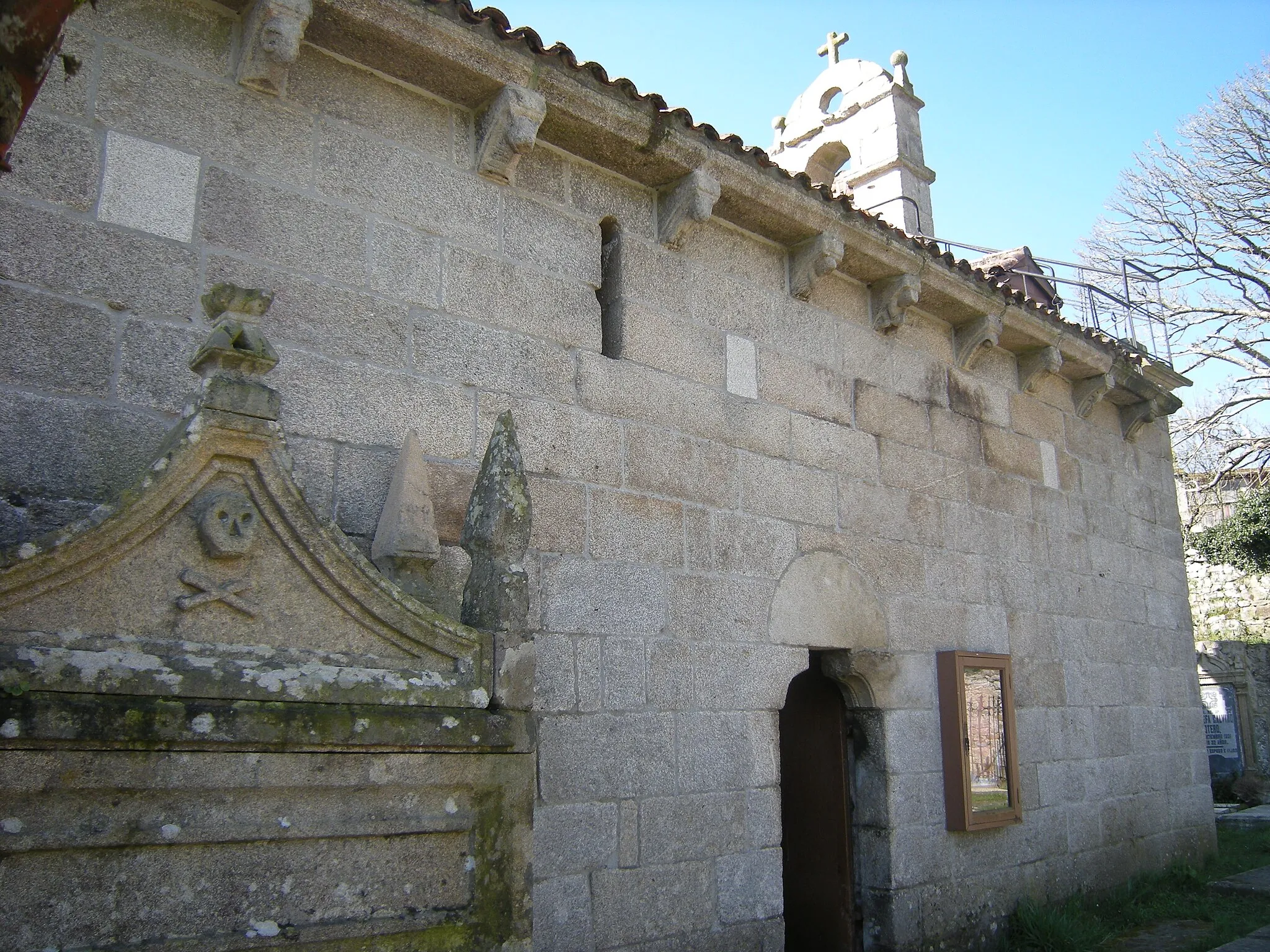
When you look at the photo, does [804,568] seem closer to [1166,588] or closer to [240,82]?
[240,82]

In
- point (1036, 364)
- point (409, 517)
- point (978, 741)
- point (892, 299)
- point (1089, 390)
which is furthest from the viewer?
point (1089, 390)

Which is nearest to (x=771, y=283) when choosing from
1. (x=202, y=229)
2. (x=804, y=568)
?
(x=804, y=568)

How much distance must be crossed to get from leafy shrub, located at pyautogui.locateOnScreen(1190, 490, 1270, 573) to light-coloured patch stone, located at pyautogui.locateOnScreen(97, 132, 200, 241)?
13.7 metres

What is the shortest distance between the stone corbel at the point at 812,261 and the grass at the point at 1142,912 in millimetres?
3616

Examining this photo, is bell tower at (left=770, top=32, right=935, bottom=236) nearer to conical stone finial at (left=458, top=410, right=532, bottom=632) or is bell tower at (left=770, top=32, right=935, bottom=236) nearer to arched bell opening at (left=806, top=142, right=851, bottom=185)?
arched bell opening at (left=806, top=142, right=851, bottom=185)

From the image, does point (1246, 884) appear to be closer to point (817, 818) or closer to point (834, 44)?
point (817, 818)

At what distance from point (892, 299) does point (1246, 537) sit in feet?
33.2

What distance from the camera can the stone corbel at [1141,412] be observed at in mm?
7621

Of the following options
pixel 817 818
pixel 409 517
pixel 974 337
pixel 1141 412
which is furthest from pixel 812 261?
pixel 1141 412

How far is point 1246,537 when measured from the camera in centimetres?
1295

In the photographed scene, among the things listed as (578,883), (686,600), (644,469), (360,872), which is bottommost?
(578,883)

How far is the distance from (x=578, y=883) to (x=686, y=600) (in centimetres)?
121

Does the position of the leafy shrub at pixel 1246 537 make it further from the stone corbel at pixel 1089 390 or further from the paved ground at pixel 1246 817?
the stone corbel at pixel 1089 390

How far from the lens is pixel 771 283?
5.02 meters
